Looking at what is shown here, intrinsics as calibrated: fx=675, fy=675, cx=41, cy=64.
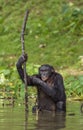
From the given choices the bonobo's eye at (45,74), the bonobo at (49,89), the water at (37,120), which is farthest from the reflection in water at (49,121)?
the bonobo's eye at (45,74)

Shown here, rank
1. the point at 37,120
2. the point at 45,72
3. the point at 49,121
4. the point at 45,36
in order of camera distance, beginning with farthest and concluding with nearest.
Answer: the point at 45,36 < the point at 45,72 < the point at 37,120 < the point at 49,121

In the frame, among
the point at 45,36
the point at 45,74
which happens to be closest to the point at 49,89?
the point at 45,74

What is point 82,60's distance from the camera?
61.8 feet

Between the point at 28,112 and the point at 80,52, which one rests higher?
the point at 80,52

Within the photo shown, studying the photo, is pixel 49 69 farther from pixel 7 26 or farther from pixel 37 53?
pixel 7 26

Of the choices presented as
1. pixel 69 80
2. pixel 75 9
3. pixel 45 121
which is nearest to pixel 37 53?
pixel 75 9

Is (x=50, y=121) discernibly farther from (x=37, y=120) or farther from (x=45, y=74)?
(x=45, y=74)

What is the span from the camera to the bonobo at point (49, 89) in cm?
1213

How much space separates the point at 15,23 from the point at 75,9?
2196 millimetres

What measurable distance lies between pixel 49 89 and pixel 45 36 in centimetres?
889

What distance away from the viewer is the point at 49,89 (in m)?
12.1

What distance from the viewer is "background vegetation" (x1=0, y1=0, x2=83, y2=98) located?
61.2 ft

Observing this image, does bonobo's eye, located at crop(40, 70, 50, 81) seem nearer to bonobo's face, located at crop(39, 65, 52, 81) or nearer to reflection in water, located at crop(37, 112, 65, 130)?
bonobo's face, located at crop(39, 65, 52, 81)

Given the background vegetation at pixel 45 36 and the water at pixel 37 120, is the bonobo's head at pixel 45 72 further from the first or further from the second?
the background vegetation at pixel 45 36
